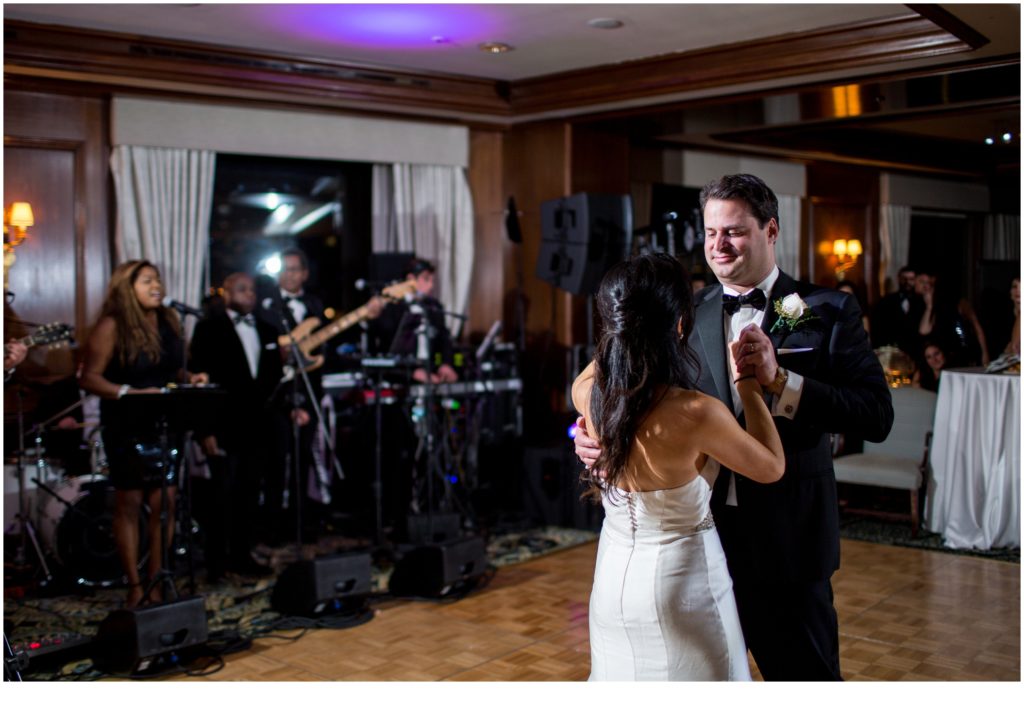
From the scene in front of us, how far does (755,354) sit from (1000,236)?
9.47 metres

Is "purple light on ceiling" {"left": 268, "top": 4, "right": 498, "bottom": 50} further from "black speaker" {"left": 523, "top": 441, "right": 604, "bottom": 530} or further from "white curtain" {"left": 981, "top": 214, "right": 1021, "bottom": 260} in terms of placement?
"white curtain" {"left": 981, "top": 214, "right": 1021, "bottom": 260}

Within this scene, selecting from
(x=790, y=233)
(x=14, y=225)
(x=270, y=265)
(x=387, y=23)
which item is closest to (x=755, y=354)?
(x=387, y=23)

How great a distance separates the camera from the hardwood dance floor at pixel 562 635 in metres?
4.21

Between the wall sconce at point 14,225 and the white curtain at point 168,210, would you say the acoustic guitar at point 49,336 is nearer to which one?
the wall sconce at point 14,225

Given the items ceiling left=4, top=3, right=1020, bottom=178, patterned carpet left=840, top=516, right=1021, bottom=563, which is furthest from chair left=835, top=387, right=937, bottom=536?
ceiling left=4, top=3, right=1020, bottom=178

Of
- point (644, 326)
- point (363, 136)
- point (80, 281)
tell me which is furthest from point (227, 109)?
point (644, 326)

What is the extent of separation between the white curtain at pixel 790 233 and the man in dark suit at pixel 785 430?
8.13m

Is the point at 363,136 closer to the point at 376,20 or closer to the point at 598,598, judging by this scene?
the point at 376,20

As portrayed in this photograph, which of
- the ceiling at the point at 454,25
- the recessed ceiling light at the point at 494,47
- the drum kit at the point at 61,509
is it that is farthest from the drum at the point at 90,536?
the recessed ceiling light at the point at 494,47

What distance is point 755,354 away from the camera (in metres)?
2.37

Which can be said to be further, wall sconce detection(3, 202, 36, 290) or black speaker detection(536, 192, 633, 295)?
black speaker detection(536, 192, 633, 295)

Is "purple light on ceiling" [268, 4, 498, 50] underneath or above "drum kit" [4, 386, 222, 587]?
Answer: above

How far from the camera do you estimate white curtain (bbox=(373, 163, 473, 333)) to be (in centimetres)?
773

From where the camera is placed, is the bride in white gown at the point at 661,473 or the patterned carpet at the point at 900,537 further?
the patterned carpet at the point at 900,537
